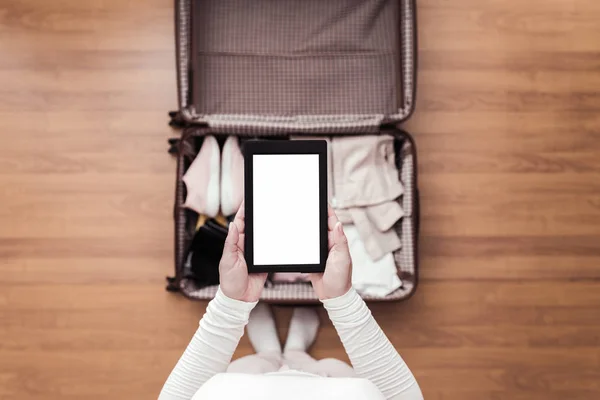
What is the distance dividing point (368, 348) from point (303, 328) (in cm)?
60

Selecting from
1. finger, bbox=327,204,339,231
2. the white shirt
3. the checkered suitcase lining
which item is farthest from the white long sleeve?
the checkered suitcase lining

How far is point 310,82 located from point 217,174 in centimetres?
35

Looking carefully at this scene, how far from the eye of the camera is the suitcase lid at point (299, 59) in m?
1.31

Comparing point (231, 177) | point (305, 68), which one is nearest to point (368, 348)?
point (231, 177)

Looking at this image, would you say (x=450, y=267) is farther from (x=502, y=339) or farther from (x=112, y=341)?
(x=112, y=341)

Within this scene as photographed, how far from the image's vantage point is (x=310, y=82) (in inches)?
51.8

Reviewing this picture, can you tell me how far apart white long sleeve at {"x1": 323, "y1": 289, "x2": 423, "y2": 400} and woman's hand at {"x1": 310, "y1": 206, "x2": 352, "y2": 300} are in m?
0.01

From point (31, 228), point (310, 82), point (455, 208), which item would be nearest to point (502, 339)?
point (455, 208)

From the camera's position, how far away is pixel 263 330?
1.31 m

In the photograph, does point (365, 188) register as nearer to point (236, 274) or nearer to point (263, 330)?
point (263, 330)

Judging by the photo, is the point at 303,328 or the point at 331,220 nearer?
the point at 331,220

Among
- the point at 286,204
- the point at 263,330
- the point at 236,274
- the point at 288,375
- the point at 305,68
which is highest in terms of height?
the point at 305,68

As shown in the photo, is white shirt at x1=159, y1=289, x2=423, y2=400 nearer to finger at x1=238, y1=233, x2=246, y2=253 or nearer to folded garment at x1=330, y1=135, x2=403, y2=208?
finger at x1=238, y1=233, x2=246, y2=253

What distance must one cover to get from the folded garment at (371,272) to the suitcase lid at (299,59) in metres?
0.36
